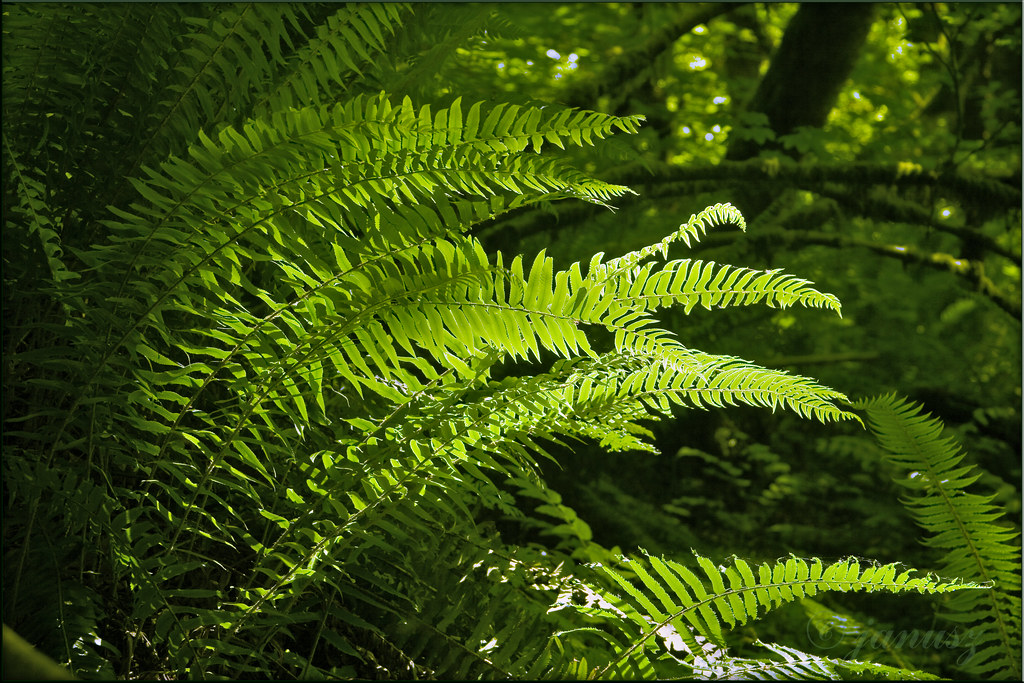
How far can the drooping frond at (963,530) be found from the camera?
3.36ft

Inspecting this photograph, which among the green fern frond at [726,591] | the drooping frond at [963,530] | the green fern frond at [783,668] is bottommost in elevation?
the drooping frond at [963,530]

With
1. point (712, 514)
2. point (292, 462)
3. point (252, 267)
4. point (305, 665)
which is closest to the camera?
point (305, 665)

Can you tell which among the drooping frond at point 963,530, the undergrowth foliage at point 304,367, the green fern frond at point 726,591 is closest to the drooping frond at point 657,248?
the undergrowth foliage at point 304,367

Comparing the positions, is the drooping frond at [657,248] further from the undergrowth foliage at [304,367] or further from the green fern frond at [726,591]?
the green fern frond at [726,591]

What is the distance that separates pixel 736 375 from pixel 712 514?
2176 millimetres

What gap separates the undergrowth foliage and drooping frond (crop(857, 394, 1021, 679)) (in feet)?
1.19

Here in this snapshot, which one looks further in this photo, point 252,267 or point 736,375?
point 252,267

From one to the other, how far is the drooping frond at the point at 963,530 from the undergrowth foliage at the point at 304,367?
0.36 m

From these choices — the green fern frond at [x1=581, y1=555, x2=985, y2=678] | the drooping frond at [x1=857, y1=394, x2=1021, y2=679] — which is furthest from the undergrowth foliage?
the drooping frond at [x1=857, y1=394, x2=1021, y2=679]

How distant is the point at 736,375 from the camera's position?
2.48 feet

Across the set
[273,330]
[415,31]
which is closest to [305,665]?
[273,330]

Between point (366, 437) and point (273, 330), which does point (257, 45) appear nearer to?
point (273, 330)

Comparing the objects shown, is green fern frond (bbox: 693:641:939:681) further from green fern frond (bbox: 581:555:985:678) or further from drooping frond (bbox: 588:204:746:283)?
drooping frond (bbox: 588:204:746:283)

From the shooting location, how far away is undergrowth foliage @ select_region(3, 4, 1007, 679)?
63cm
